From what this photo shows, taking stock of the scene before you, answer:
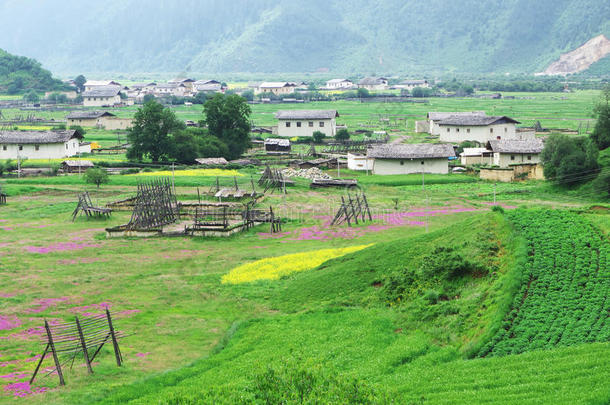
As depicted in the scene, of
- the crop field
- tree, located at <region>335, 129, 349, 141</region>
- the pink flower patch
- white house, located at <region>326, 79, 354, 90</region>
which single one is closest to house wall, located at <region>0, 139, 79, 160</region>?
tree, located at <region>335, 129, 349, 141</region>

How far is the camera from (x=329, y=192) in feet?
187

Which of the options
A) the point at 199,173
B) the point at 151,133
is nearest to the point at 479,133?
the point at 199,173

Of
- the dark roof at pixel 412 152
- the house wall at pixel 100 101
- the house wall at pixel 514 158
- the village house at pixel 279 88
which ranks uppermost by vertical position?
the village house at pixel 279 88

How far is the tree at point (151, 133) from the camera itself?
2783 inches

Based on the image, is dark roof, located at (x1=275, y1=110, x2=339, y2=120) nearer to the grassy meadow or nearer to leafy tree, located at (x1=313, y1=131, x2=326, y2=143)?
leafy tree, located at (x1=313, y1=131, x2=326, y2=143)

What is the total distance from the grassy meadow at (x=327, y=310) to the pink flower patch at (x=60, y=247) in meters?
0.11

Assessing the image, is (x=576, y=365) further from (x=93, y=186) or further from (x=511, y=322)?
(x=93, y=186)

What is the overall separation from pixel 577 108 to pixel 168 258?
98.5m

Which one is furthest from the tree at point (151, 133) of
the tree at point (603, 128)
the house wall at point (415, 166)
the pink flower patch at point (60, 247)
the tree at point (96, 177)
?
the tree at point (603, 128)

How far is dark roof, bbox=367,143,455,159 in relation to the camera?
64.6 m

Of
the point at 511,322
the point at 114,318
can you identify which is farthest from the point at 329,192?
the point at 511,322

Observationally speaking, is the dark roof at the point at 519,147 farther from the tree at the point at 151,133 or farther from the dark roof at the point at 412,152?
the tree at the point at 151,133

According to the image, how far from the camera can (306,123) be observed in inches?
3728

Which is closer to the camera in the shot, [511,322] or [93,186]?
[511,322]
